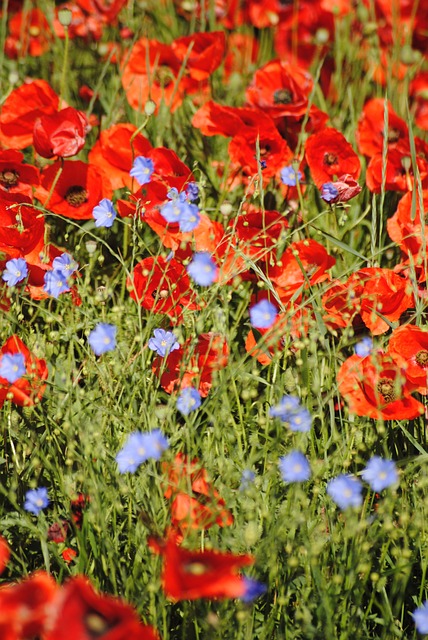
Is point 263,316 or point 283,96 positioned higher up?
point 283,96

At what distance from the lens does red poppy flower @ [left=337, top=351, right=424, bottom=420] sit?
1305 millimetres

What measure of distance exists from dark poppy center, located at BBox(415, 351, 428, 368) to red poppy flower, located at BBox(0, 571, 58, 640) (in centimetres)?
84

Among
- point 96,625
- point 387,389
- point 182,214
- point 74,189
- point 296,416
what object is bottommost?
point 96,625

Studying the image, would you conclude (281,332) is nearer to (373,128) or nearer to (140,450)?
(140,450)

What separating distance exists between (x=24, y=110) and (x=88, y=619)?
1.27 m

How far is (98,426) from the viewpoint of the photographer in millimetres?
1295

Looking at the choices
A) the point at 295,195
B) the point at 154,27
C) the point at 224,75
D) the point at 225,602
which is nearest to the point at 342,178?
the point at 295,195

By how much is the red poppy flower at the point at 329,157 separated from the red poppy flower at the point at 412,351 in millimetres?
457

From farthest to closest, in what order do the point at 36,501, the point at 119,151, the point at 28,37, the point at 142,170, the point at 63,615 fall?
1. the point at 28,37
2. the point at 119,151
3. the point at 142,170
4. the point at 36,501
5. the point at 63,615

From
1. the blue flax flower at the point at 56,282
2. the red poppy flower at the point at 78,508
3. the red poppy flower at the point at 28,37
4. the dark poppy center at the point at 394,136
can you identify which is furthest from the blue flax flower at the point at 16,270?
the red poppy flower at the point at 28,37

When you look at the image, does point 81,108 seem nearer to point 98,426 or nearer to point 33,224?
point 33,224

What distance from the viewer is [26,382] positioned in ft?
4.46

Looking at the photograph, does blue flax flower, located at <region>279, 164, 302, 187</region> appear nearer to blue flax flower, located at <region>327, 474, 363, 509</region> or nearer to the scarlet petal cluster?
blue flax flower, located at <region>327, 474, 363, 509</region>

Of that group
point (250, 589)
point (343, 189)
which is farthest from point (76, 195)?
point (250, 589)
